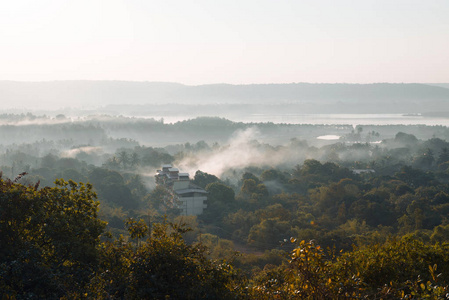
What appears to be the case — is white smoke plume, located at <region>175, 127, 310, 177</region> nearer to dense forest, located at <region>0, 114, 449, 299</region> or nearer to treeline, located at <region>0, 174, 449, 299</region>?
dense forest, located at <region>0, 114, 449, 299</region>

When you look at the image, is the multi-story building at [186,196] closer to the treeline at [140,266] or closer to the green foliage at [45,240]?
the treeline at [140,266]

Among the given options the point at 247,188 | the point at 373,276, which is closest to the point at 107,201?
the point at 247,188

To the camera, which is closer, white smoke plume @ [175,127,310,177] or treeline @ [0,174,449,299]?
treeline @ [0,174,449,299]

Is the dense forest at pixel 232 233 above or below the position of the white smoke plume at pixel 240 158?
above

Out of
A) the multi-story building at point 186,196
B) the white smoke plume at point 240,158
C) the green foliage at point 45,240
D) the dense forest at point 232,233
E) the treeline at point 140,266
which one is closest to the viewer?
the treeline at point 140,266

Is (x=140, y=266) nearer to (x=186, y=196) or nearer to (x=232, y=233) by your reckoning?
(x=232, y=233)

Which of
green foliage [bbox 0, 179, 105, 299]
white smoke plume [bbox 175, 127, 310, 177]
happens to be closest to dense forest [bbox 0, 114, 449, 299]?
green foliage [bbox 0, 179, 105, 299]

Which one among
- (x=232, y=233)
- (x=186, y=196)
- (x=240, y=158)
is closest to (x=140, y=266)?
(x=232, y=233)

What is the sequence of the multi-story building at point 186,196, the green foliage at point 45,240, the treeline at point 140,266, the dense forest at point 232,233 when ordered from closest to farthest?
the treeline at point 140,266, the dense forest at point 232,233, the green foliage at point 45,240, the multi-story building at point 186,196

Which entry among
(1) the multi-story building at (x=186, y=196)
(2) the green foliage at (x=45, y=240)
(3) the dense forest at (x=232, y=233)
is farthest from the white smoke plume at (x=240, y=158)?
(2) the green foliage at (x=45, y=240)

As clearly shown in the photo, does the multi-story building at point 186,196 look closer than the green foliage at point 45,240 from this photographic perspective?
No
